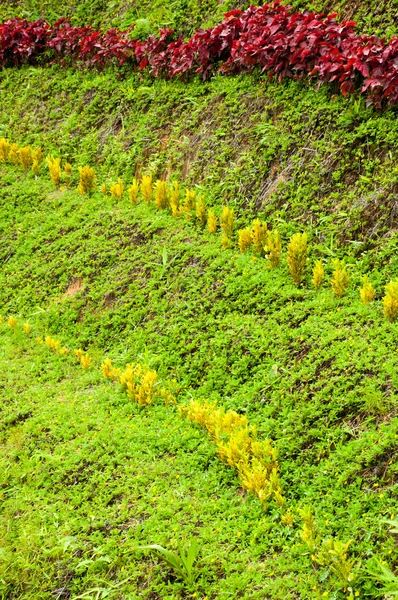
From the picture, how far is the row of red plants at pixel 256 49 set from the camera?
5.74m

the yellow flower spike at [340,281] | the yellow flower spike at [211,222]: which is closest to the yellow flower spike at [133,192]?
the yellow flower spike at [211,222]

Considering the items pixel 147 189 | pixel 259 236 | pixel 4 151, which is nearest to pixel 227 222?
pixel 259 236

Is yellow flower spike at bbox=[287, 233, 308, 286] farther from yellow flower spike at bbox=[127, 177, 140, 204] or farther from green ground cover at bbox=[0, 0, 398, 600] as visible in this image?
yellow flower spike at bbox=[127, 177, 140, 204]

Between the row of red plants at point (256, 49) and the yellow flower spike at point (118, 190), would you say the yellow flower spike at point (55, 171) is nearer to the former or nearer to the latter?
the yellow flower spike at point (118, 190)

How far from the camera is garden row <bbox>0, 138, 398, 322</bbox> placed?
4.95 metres

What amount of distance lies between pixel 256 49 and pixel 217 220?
216 centimetres

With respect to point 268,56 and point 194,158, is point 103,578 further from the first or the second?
point 268,56

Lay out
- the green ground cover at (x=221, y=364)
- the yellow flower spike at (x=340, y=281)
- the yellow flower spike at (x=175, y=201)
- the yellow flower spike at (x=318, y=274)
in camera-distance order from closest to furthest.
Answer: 1. the green ground cover at (x=221, y=364)
2. the yellow flower spike at (x=340, y=281)
3. the yellow flower spike at (x=318, y=274)
4. the yellow flower spike at (x=175, y=201)

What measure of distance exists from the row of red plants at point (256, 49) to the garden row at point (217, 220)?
170 cm

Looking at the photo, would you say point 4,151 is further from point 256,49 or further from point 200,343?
point 200,343

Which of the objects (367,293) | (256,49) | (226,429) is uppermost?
(256,49)

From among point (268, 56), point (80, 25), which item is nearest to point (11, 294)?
point (268, 56)

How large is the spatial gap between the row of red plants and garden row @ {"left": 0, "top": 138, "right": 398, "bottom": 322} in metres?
1.70

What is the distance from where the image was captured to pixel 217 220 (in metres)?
6.41
